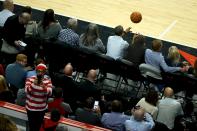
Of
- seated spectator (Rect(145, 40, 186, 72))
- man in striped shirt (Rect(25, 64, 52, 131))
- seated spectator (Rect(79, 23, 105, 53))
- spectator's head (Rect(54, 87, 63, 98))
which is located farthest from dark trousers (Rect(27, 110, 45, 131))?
seated spectator (Rect(145, 40, 186, 72))

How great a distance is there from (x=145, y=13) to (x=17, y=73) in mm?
5937

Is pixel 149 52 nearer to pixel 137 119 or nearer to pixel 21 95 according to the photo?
pixel 137 119

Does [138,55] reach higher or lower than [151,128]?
higher

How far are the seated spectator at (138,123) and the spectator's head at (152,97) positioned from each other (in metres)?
0.58

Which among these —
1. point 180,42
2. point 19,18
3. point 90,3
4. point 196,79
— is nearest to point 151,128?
point 196,79

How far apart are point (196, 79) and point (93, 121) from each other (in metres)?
2.03

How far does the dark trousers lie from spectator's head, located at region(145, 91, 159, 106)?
152 cm

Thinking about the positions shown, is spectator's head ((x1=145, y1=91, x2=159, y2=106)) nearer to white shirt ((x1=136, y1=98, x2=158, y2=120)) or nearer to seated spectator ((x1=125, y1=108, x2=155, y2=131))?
white shirt ((x1=136, y1=98, x2=158, y2=120))

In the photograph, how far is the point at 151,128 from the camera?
18.0 ft

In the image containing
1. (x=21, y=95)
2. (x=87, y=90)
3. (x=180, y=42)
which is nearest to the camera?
(x=21, y=95)

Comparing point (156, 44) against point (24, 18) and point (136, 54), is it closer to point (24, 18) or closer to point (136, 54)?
point (136, 54)

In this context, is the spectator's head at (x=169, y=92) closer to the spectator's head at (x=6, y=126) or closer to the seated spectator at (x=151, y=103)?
the seated spectator at (x=151, y=103)

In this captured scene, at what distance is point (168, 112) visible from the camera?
6176 mm

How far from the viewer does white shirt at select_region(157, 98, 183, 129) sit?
618cm
